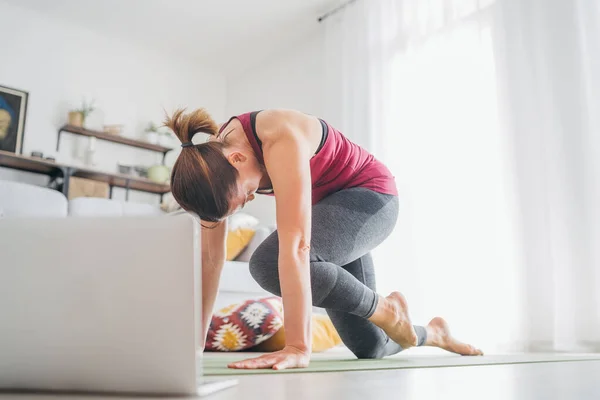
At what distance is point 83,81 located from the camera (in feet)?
15.9

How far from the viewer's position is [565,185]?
2.63 m

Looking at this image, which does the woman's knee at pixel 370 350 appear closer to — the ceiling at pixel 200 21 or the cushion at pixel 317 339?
A: the cushion at pixel 317 339

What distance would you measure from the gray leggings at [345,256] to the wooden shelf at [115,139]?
11.9ft

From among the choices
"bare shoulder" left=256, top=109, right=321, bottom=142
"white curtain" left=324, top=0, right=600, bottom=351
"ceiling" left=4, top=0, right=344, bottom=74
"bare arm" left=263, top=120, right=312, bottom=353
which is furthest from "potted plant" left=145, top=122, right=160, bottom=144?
"bare arm" left=263, top=120, right=312, bottom=353

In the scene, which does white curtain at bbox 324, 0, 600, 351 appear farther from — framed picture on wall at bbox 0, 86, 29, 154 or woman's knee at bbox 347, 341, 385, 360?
framed picture on wall at bbox 0, 86, 29, 154

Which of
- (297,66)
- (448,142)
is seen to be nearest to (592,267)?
(448,142)

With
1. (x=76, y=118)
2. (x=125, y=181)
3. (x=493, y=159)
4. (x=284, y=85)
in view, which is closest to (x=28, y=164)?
(x=76, y=118)

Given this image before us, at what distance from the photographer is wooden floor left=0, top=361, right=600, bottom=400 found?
29.9 inches

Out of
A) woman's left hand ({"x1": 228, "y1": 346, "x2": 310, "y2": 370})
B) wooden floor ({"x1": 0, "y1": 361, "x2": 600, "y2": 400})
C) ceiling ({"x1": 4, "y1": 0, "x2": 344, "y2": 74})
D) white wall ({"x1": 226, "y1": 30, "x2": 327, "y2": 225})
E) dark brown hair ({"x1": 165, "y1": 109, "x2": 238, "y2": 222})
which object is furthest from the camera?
white wall ({"x1": 226, "y1": 30, "x2": 327, "y2": 225})

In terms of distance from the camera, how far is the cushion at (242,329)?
2.31 m

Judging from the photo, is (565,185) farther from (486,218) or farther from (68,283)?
(68,283)

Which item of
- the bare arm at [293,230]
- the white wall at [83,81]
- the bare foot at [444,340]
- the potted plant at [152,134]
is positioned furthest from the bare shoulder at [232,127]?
the potted plant at [152,134]

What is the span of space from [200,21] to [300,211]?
3909 mm

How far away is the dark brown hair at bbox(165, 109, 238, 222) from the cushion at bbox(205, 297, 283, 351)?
1.07m
